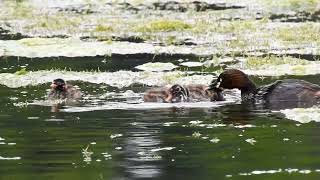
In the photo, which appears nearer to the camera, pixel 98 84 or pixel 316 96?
pixel 316 96

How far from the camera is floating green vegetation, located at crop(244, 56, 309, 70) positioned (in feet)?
70.5

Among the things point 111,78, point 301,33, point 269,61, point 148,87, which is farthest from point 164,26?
point 148,87

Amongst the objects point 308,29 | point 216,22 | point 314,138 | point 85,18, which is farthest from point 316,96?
point 85,18

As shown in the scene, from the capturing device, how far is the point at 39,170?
10.3m

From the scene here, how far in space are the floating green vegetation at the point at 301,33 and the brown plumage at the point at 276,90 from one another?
8830mm

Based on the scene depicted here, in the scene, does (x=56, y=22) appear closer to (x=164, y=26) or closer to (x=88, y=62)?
(x=164, y=26)

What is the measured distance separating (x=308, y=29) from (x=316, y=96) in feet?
42.5

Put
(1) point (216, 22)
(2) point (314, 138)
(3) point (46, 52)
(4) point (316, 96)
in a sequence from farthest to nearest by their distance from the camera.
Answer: (1) point (216, 22) → (3) point (46, 52) → (4) point (316, 96) → (2) point (314, 138)

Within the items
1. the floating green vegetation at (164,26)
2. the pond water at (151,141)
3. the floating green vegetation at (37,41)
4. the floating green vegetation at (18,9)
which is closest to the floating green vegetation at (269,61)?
the pond water at (151,141)

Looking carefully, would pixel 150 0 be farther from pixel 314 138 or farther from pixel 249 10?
pixel 314 138

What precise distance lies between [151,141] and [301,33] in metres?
16.4

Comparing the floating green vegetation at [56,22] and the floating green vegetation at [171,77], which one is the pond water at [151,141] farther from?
the floating green vegetation at [56,22]

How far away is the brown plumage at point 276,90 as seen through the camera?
1631cm

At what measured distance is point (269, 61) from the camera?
2192 cm
